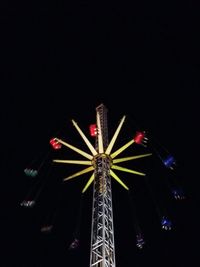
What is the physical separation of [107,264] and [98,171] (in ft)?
14.7

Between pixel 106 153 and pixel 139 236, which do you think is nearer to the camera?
pixel 106 153

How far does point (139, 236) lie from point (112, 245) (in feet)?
16.1

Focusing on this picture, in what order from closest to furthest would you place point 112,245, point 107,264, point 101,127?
point 107,264 → point 112,245 → point 101,127

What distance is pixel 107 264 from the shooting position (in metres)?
11.4

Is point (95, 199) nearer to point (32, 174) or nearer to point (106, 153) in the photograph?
point (106, 153)

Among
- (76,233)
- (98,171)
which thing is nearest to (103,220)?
(98,171)

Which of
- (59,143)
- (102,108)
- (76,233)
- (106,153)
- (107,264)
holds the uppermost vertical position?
(102,108)

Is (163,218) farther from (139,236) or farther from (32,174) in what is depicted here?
(32,174)

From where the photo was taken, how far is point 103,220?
1245cm

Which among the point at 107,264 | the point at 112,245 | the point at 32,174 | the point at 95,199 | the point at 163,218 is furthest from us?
the point at 32,174

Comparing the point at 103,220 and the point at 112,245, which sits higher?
the point at 103,220

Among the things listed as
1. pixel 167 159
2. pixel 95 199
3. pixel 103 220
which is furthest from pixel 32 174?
pixel 167 159

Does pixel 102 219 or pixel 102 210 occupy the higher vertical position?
pixel 102 210

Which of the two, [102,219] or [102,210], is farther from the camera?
[102,210]
